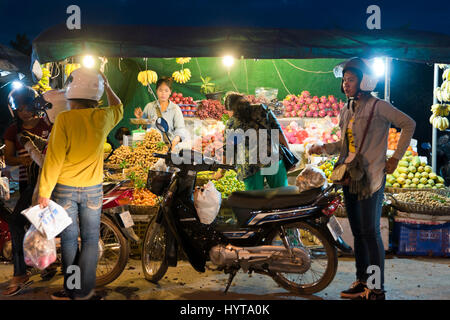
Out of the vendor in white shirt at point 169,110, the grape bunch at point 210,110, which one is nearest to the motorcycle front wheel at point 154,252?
the vendor in white shirt at point 169,110

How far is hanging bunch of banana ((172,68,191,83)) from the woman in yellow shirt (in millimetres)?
6597

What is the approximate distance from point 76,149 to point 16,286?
1699mm

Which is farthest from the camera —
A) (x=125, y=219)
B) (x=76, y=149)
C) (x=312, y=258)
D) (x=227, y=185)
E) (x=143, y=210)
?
(x=227, y=185)

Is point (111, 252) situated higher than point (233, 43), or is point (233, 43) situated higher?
point (233, 43)

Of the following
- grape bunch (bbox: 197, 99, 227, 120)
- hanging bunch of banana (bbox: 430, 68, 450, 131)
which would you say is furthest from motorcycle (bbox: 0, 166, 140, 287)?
hanging bunch of banana (bbox: 430, 68, 450, 131)

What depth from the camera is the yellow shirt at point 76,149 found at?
358cm

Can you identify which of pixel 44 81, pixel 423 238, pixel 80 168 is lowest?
pixel 423 238

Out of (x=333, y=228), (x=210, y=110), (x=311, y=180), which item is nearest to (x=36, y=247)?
(x=311, y=180)

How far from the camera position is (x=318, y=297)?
14.0 ft

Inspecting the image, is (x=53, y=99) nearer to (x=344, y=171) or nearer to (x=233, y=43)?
(x=233, y=43)

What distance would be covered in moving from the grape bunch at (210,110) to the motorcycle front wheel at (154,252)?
184 inches

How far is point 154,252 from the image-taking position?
4.73m

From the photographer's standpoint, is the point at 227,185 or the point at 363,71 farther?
the point at 227,185
